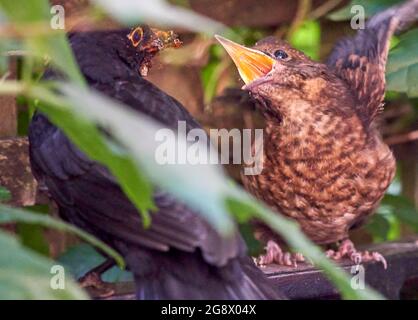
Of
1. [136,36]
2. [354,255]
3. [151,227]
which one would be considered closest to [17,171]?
[136,36]

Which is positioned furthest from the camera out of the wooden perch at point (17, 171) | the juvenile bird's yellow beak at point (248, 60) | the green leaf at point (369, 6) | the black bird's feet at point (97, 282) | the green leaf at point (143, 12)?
the green leaf at point (369, 6)

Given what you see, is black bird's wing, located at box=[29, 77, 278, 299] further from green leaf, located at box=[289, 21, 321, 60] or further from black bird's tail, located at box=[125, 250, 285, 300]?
green leaf, located at box=[289, 21, 321, 60]

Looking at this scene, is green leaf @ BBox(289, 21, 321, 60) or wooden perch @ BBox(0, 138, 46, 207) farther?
green leaf @ BBox(289, 21, 321, 60)

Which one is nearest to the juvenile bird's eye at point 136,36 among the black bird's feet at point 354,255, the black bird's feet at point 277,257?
the black bird's feet at point 277,257

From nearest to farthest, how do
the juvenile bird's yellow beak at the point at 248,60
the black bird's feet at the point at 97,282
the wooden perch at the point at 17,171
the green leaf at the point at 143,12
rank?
the green leaf at the point at 143,12
the black bird's feet at the point at 97,282
the wooden perch at the point at 17,171
the juvenile bird's yellow beak at the point at 248,60

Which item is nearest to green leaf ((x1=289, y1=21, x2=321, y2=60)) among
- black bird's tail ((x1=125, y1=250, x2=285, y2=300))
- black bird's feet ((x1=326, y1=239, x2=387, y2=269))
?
black bird's feet ((x1=326, y1=239, x2=387, y2=269))

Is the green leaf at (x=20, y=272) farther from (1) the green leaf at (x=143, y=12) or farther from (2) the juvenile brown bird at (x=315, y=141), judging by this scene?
(2) the juvenile brown bird at (x=315, y=141)
